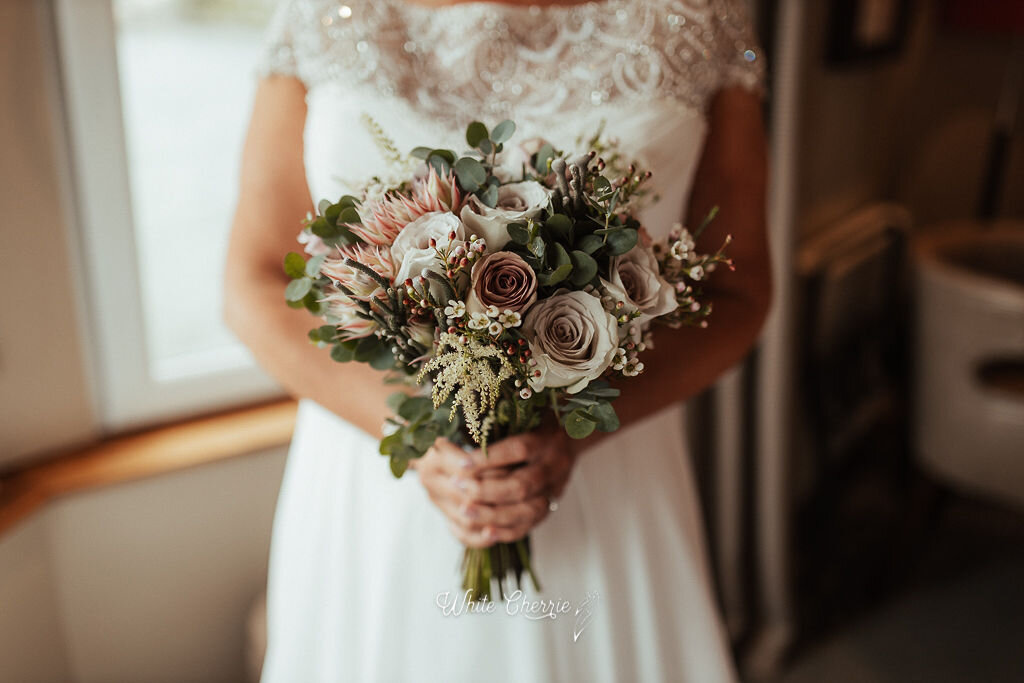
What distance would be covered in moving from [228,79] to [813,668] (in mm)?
2132

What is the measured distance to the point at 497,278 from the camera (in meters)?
0.74

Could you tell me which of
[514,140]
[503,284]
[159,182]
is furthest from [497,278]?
[159,182]

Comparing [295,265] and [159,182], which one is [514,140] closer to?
[295,265]

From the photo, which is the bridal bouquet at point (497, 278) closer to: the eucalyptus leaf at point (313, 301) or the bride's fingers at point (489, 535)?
the eucalyptus leaf at point (313, 301)

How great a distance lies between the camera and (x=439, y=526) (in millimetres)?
1172

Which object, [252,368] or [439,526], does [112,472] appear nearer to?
[252,368]

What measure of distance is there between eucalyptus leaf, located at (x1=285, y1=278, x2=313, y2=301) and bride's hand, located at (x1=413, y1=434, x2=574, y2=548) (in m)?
0.24

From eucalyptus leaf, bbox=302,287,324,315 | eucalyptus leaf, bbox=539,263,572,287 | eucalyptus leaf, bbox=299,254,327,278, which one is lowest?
eucalyptus leaf, bbox=302,287,324,315

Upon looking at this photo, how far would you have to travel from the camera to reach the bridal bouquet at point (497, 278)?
75 centimetres

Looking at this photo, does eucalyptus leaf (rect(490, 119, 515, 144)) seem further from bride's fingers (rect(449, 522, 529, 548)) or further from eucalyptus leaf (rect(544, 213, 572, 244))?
bride's fingers (rect(449, 522, 529, 548))

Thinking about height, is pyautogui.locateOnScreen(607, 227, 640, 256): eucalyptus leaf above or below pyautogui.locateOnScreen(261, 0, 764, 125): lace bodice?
below

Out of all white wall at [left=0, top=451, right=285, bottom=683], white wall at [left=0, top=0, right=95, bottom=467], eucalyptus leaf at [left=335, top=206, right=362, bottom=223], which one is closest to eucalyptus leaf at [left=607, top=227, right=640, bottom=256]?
eucalyptus leaf at [left=335, top=206, right=362, bottom=223]

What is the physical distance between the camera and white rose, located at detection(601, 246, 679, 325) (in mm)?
777

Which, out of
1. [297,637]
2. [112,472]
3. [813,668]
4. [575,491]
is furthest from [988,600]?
[112,472]
